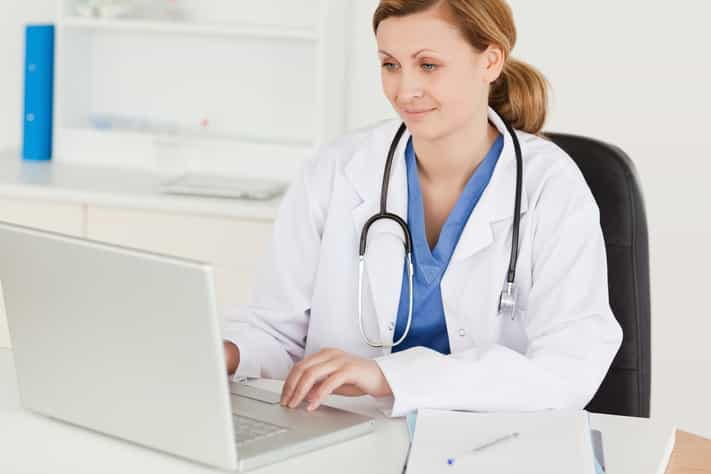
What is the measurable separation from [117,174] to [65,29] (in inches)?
Answer: 16.8

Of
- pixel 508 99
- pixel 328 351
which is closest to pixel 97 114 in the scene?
pixel 508 99

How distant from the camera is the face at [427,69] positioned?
1.74 m

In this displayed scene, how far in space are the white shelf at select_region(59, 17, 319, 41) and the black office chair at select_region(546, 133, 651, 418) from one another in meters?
1.35

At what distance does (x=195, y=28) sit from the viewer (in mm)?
3180

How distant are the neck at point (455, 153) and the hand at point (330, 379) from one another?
1.46 feet

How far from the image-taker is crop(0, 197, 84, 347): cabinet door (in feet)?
9.88

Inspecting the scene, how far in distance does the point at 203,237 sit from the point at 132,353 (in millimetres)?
1663

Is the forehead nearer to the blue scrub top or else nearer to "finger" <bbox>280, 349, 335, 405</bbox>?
the blue scrub top

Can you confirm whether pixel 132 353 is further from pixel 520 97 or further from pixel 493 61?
pixel 520 97

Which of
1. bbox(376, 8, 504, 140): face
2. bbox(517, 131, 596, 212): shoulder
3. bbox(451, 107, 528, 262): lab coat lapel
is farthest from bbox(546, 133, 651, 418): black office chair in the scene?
bbox(376, 8, 504, 140): face

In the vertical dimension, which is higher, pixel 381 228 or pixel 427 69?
pixel 427 69

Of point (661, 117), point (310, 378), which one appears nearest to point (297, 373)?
point (310, 378)

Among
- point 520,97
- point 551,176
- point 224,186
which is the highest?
point 520,97

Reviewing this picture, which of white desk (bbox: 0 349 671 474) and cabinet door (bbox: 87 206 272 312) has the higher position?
white desk (bbox: 0 349 671 474)
